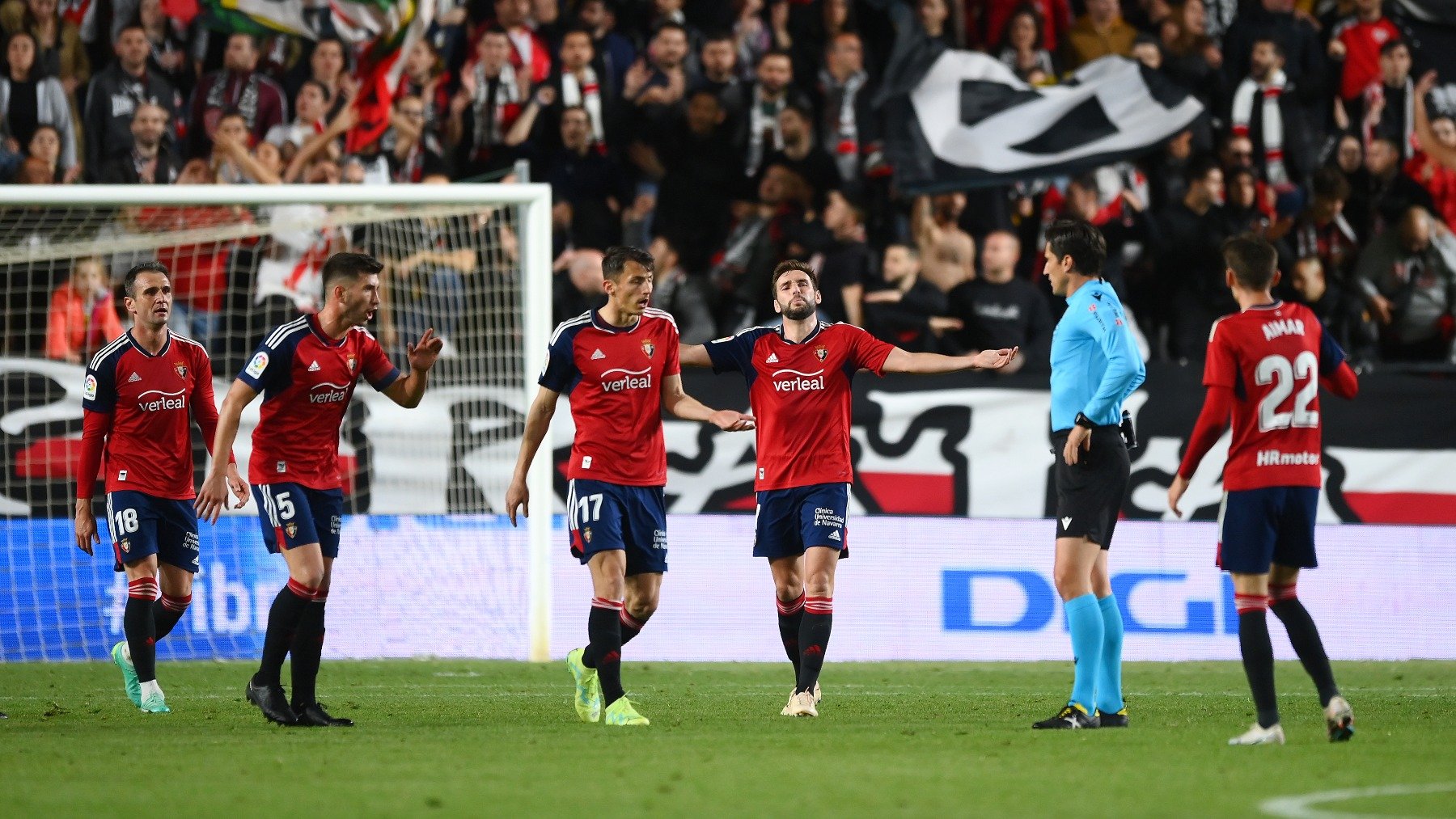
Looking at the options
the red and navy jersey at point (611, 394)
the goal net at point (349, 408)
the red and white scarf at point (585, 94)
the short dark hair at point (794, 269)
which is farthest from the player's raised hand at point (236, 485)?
the red and white scarf at point (585, 94)

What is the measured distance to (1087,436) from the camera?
7.72 metres

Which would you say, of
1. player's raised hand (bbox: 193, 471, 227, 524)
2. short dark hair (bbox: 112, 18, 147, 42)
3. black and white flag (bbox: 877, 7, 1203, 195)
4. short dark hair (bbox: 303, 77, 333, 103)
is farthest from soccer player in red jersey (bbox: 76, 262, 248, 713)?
black and white flag (bbox: 877, 7, 1203, 195)

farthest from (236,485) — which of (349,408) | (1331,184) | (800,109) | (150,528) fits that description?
(1331,184)

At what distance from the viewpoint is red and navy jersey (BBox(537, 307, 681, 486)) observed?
8469 mm

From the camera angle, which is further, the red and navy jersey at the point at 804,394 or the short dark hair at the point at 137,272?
the short dark hair at the point at 137,272

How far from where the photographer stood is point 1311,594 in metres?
13.2

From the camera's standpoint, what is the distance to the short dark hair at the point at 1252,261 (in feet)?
24.3

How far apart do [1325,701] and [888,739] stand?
1824mm

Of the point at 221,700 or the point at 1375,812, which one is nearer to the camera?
the point at 1375,812

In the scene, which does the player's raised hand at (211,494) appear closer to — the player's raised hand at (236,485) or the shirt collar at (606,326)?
the player's raised hand at (236,485)

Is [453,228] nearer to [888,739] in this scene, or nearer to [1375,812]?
[888,739]

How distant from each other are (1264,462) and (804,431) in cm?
242

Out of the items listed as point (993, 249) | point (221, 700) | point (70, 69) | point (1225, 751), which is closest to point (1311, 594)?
point (993, 249)

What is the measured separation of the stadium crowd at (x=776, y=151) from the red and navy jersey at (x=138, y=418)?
4780 millimetres
